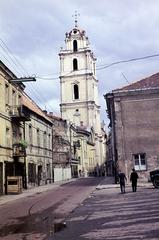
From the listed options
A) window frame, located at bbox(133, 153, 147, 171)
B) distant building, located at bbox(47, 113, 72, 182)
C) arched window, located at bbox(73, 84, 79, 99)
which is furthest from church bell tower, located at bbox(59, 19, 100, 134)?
window frame, located at bbox(133, 153, 147, 171)

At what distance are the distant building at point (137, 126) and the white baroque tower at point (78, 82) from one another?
66.9m

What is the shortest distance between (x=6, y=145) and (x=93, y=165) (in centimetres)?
7883

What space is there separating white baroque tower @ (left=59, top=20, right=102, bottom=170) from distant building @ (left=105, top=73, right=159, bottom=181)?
6690 centimetres

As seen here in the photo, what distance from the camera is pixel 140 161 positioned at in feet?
127

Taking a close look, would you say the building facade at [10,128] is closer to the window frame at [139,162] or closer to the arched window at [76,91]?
the window frame at [139,162]

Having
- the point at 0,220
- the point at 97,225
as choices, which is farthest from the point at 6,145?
the point at 97,225

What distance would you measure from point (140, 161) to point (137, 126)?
3.11m

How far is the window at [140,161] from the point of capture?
1509 inches

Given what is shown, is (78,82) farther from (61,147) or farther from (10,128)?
(10,128)

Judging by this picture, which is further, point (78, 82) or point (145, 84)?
point (78, 82)

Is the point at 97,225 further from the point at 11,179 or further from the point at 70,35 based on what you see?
the point at 70,35

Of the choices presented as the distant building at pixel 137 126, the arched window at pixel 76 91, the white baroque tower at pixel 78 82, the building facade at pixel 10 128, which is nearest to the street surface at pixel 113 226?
the building facade at pixel 10 128

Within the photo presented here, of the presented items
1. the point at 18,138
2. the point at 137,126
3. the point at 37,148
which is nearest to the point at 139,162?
the point at 137,126

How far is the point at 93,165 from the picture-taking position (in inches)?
4395
